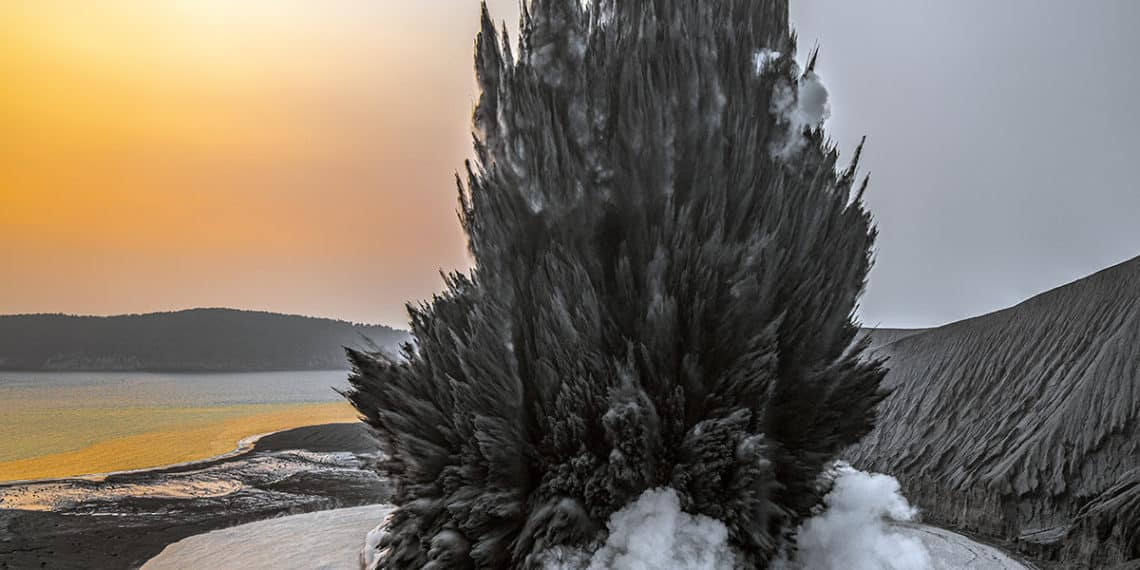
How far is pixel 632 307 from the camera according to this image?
331cm

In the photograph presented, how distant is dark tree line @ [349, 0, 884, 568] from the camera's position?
3121 mm

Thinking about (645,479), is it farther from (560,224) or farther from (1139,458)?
(1139,458)

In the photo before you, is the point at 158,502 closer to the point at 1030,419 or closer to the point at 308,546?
the point at 308,546

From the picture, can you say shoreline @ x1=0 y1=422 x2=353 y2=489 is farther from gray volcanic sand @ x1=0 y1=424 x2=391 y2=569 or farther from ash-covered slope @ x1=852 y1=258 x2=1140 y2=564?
ash-covered slope @ x1=852 y1=258 x2=1140 y2=564

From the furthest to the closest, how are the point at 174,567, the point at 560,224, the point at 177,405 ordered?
the point at 177,405 → the point at 174,567 → the point at 560,224

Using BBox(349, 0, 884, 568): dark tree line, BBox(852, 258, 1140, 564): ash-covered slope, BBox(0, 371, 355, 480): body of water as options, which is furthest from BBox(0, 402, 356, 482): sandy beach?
BBox(852, 258, 1140, 564): ash-covered slope

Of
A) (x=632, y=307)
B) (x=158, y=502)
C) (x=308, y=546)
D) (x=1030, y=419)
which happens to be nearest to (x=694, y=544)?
(x=632, y=307)


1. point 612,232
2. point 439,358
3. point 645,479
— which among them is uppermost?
point 612,232

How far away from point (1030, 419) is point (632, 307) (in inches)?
295

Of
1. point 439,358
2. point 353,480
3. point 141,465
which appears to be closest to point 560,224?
point 439,358

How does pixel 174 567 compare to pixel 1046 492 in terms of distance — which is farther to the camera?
pixel 1046 492

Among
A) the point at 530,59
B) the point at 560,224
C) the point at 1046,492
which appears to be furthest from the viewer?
the point at 1046,492

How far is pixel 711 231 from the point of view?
3350 mm

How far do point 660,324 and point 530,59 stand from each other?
5.76ft
